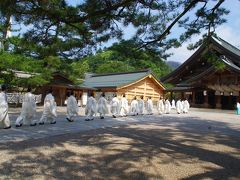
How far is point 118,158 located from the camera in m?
7.08

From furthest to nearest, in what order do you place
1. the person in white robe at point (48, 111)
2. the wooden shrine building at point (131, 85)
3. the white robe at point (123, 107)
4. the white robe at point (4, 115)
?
the wooden shrine building at point (131, 85) < the white robe at point (123, 107) < the person in white robe at point (48, 111) < the white robe at point (4, 115)

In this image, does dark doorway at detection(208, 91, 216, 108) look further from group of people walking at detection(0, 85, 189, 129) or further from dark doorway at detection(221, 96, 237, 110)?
group of people walking at detection(0, 85, 189, 129)

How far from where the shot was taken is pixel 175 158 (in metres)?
7.22

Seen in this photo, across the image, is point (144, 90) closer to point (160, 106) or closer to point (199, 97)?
point (199, 97)

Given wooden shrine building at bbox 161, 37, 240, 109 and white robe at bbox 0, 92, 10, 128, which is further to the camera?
wooden shrine building at bbox 161, 37, 240, 109

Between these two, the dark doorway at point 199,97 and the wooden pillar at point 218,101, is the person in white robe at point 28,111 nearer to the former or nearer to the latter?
the wooden pillar at point 218,101

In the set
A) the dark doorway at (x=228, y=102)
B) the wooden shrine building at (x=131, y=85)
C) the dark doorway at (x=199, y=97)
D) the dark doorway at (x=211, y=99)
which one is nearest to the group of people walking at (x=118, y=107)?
the dark doorway at (x=228, y=102)

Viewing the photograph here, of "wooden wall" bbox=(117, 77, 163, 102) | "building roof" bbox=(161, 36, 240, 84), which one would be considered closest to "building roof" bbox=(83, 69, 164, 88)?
"wooden wall" bbox=(117, 77, 163, 102)

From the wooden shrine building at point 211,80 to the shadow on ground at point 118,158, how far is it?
17.9 m

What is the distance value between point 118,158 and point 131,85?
26.6 meters

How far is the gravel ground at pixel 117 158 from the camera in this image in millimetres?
A: 5992

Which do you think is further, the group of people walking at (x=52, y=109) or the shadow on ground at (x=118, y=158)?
the group of people walking at (x=52, y=109)

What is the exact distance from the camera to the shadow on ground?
600 cm

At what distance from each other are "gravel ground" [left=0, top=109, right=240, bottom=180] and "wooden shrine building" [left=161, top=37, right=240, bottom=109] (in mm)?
17852
